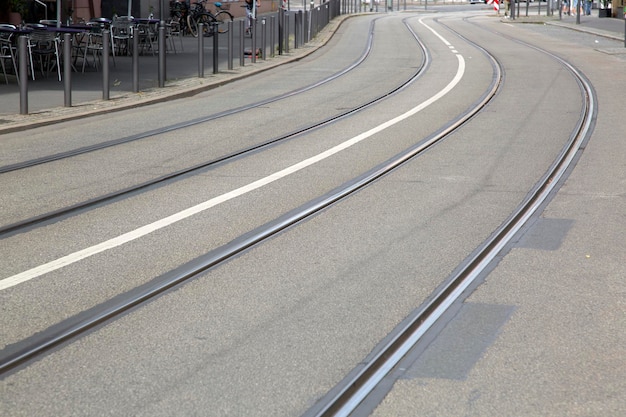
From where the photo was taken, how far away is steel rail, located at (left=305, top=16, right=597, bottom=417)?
4.38 metres

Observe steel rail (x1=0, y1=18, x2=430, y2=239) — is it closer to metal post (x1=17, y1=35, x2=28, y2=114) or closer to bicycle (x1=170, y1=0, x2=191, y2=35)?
metal post (x1=17, y1=35, x2=28, y2=114)

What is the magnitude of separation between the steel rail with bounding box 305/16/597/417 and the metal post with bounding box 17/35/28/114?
7.15 metres

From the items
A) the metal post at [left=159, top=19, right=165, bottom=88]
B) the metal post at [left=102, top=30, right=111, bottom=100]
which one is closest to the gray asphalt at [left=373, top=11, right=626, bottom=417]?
the metal post at [left=102, top=30, right=111, bottom=100]

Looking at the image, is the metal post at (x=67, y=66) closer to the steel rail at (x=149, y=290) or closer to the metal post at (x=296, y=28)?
the steel rail at (x=149, y=290)

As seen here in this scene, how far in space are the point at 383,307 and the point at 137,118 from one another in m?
9.45

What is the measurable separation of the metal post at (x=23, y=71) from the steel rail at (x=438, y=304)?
7.15 meters

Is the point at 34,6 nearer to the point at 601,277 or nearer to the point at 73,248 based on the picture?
the point at 73,248

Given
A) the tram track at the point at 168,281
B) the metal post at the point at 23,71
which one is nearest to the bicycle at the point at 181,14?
the metal post at the point at 23,71

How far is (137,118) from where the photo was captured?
14523 millimetres

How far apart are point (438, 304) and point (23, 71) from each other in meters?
9.51

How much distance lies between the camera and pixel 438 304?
19.0 feet

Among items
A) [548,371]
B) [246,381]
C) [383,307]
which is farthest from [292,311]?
[548,371]

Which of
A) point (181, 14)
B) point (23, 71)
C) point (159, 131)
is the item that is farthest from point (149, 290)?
point (181, 14)

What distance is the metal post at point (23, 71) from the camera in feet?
45.1
